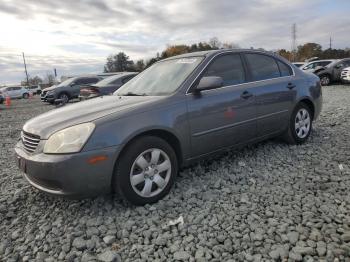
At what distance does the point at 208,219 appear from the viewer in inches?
123

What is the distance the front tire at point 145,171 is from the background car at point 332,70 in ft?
56.2

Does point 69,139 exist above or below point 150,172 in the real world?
above

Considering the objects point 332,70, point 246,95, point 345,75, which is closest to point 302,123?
point 246,95

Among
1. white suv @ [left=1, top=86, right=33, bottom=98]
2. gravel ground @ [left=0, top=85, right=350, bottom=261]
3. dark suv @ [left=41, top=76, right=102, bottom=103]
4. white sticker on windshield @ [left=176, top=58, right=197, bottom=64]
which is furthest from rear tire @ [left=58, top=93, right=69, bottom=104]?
white suv @ [left=1, top=86, right=33, bottom=98]

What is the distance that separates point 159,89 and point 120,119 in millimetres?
945

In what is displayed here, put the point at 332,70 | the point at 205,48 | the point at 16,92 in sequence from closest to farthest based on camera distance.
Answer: the point at 332,70 < the point at 16,92 < the point at 205,48

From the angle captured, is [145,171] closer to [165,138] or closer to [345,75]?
[165,138]

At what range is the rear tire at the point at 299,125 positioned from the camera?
5113mm

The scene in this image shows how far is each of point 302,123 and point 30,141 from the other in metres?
4.06

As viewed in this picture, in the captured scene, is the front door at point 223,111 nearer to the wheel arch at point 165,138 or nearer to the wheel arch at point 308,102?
the wheel arch at point 165,138

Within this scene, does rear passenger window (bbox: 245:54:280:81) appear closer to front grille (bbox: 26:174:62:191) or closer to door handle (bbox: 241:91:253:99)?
door handle (bbox: 241:91:253:99)

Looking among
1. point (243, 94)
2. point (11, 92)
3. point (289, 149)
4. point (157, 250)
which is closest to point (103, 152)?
point (157, 250)

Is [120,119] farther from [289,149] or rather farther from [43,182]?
[289,149]

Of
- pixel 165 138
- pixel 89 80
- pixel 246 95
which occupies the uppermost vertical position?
pixel 89 80
